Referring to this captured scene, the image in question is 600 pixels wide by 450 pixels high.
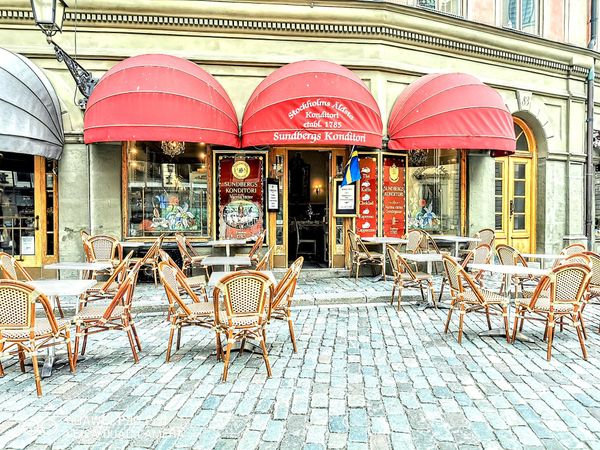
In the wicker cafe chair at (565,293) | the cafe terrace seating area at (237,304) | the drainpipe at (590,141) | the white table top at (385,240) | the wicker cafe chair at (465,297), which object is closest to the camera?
the cafe terrace seating area at (237,304)

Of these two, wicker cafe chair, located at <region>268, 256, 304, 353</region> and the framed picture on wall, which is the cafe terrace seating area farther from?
the framed picture on wall

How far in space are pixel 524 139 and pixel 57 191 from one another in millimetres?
11670

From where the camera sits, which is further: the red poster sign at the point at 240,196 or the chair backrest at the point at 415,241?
the red poster sign at the point at 240,196

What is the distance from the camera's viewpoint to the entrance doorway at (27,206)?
9.12 metres

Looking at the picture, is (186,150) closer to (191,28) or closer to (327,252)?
(191,28)

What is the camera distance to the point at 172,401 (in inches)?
154

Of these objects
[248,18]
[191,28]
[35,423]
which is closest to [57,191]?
[191,28]

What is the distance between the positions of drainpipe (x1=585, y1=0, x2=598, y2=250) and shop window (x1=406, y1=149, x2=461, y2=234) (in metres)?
4.44

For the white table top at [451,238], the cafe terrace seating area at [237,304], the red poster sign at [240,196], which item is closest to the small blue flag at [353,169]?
the cafe terrace seating area at [237,304]

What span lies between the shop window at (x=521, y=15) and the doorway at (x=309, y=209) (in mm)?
5958

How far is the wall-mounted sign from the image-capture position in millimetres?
9727

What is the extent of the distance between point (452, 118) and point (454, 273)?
420cm

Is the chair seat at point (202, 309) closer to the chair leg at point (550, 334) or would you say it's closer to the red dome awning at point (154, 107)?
the red dome awning at point (154, 107)

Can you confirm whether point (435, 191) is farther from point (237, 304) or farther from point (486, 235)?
point (237, 304)
